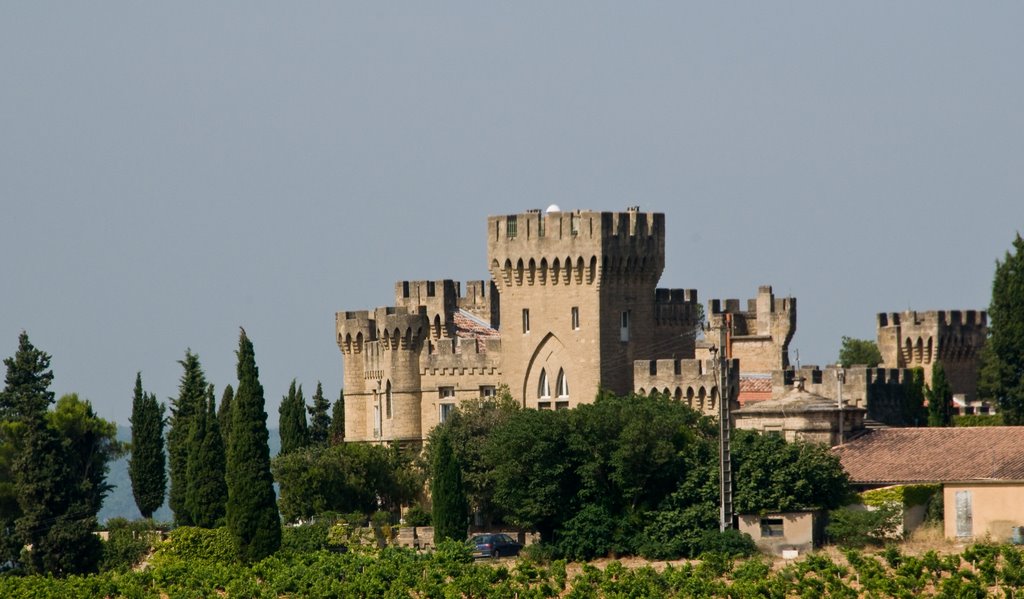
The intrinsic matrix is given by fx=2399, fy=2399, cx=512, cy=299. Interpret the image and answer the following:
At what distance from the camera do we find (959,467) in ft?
219

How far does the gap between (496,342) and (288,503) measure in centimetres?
861

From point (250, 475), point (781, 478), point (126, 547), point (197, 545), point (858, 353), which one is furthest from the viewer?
point (858, 353)

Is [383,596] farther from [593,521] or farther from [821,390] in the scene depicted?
[821,390]

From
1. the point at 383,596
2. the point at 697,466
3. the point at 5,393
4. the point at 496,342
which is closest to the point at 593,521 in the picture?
the point at 697,466

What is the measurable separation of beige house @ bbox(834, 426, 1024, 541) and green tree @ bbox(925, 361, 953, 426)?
1081cm

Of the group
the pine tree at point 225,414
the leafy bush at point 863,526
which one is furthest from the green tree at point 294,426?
the leafy bush at point 863,526

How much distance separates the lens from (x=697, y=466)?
67688 millimetres

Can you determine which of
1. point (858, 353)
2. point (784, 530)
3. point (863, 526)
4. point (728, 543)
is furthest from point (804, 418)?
point (858, 353)

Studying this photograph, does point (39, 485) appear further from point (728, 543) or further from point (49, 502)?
point (728, 543)

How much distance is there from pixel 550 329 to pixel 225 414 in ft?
59.4

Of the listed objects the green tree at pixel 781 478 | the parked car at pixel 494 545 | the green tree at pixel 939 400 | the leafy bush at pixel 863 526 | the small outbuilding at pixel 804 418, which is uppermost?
the green tree at pixel 939 400

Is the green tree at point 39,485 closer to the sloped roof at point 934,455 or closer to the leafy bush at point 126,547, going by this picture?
the leafy bush at point 126,547

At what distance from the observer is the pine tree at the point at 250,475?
6819 centimetres

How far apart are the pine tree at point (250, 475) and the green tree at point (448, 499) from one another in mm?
4941
